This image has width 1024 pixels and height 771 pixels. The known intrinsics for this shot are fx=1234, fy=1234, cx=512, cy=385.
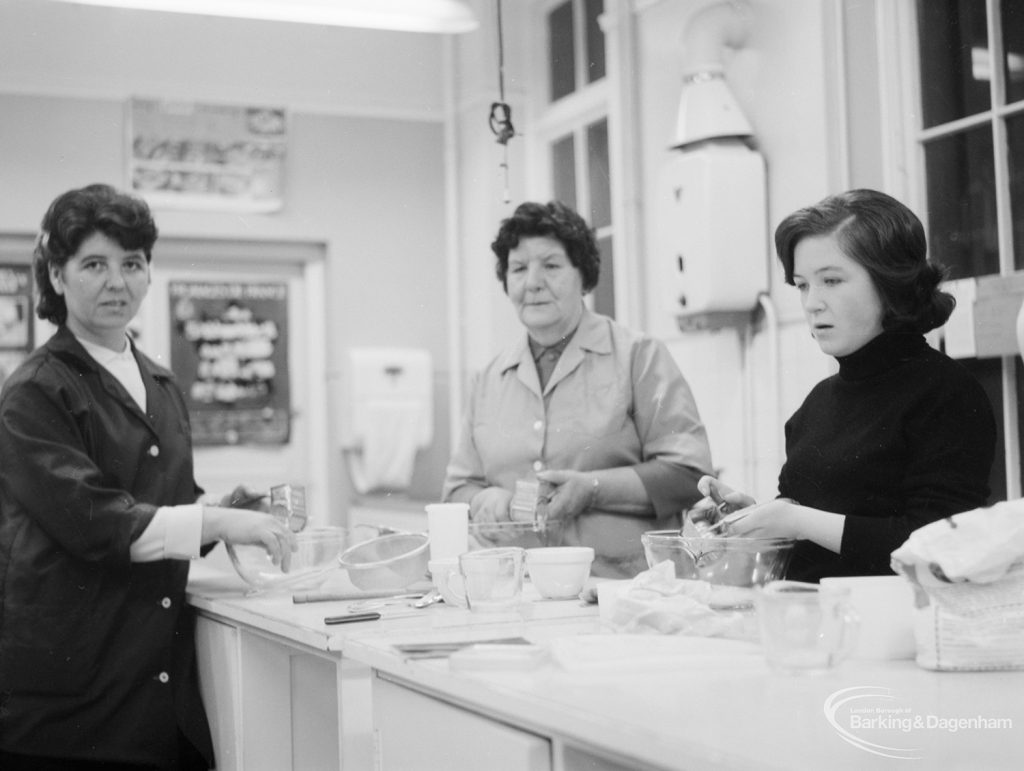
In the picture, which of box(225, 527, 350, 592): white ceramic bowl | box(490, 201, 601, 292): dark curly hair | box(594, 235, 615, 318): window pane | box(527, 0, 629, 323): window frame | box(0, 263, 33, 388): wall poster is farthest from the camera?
box(0, 263, 33, 388): wall poster

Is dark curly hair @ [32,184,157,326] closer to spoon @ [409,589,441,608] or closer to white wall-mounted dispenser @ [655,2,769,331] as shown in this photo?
spoon @ [409,589,441,608]

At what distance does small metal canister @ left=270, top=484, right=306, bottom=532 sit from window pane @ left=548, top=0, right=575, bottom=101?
9.79ft

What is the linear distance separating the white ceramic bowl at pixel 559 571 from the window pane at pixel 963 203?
150 cm

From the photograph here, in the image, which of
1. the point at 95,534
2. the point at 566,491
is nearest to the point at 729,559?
the point at 566,491

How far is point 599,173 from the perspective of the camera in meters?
4.71

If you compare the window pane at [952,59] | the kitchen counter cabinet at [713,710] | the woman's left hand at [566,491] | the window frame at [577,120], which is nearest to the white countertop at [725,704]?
the kitchen counter cabinet at [713,710]

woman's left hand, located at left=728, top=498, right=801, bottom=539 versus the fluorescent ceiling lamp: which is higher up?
the fluorescent ceiling lamp

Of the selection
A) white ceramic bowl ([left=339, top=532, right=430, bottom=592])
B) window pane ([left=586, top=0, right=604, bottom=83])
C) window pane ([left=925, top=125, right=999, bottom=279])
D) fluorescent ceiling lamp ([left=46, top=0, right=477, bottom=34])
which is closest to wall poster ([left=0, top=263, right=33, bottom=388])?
fluorescent ceiling lamp ([left=46, top=0, right=477, bottom=34])

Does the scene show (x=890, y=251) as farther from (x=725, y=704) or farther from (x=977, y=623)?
(x=725, y=704)

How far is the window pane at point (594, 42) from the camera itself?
15.5 ft

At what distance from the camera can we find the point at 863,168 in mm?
3238

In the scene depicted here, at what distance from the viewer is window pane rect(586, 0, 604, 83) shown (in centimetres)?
472

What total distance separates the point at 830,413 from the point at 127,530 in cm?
118

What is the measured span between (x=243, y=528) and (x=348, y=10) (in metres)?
1.49
